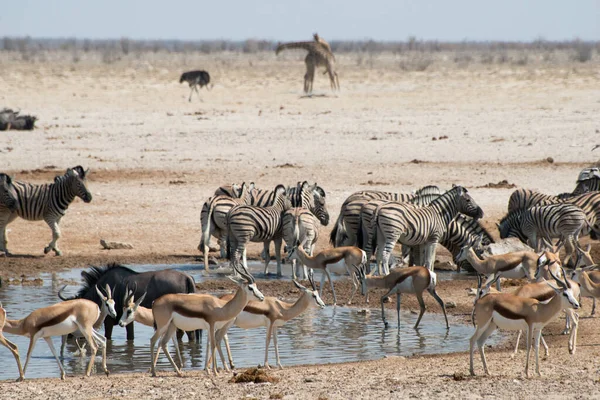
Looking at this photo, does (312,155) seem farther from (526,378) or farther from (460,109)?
(526,378)

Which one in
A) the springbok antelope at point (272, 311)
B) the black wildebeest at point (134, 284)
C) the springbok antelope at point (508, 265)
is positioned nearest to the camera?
the springbok antelope at point (272, 311)

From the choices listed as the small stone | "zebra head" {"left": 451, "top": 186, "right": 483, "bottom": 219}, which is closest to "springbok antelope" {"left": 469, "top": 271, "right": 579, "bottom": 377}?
"zebra head" {"left": 451, "top": 186, "right": 483, "bottom": 219}

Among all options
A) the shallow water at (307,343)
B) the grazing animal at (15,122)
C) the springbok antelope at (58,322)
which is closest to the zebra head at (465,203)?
the shallow water at (307,343)

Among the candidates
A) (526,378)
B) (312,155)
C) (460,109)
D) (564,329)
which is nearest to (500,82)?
(460,109)

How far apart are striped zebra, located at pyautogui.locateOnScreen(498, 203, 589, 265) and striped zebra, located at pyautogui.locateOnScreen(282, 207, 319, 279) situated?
3.33 m

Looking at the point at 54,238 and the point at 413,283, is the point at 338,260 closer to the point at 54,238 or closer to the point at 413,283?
the point at 413,283

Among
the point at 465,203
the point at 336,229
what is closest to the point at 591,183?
the point at 465,203

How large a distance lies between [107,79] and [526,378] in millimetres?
34835

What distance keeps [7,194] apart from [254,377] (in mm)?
8757

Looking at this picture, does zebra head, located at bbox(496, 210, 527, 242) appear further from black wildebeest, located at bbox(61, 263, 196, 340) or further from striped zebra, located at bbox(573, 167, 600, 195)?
black wildebeest, located at bbox(61, 263, 196, 340)

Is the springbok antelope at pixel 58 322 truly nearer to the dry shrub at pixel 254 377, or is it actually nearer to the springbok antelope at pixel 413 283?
the dry shrub at pixel 254 377

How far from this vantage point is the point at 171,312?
962 cm

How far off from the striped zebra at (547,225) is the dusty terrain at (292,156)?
1863 mm

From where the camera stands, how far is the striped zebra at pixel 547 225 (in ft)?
50.5
